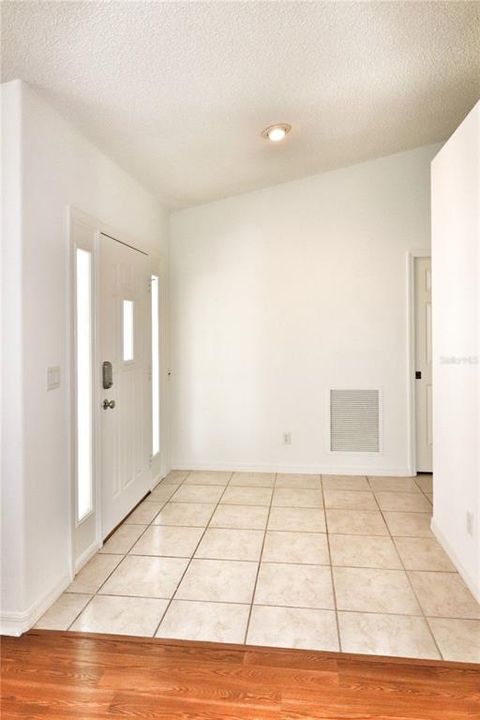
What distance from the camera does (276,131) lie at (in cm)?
307

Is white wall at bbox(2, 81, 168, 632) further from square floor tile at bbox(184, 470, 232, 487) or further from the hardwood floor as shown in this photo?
square floor tile at bbox(184, 470, 232, 487)

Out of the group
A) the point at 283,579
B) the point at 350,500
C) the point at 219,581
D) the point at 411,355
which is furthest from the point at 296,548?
the point at 411,355

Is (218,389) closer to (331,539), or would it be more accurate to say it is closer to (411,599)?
(331,539)

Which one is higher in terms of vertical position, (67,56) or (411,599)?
(67,56)

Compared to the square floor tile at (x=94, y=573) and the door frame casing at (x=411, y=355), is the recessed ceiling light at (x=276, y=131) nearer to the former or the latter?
the door frame casing at (x=411, y=355)

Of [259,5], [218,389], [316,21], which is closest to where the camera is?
[259,5]

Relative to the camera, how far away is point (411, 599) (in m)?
2.32

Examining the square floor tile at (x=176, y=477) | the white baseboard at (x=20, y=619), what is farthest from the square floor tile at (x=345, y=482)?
the white baseboard at (x=20, y=619)

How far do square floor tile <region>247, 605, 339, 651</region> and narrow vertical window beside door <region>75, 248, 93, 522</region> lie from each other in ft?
3.82

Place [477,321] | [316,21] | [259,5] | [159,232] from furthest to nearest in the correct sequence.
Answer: [159,232], [477,321], [316,21], [259,5]

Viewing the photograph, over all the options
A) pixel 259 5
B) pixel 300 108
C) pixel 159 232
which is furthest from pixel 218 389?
pixel 259 5

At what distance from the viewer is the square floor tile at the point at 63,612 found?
2.14 m

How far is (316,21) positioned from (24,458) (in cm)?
231

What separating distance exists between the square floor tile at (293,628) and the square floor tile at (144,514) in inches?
53.0
